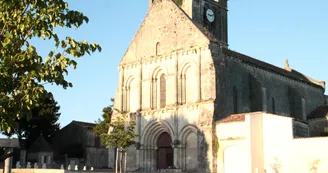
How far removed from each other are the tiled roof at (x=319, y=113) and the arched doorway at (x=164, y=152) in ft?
53.1

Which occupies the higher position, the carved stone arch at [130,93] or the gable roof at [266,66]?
the gable roof at [266,66]

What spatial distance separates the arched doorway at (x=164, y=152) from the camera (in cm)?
3869

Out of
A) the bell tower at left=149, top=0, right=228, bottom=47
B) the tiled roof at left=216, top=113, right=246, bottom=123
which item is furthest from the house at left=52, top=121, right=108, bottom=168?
the tiled roof at left=216, top=113, right=246, bottom=123

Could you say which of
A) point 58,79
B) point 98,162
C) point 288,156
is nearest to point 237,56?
point 288,156

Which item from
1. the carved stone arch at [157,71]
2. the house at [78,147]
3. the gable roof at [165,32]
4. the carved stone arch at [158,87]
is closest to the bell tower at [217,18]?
the gable roof at [165,32]

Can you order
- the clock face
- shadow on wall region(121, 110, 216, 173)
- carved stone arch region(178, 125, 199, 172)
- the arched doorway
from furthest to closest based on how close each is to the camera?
1. the clock face
2. the arched doorway
3. carved stone arch region(178, 125, 199, 172)
4. shadow on wall region(121, 110, 216, 173)

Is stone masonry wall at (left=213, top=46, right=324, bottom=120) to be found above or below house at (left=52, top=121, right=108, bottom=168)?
above

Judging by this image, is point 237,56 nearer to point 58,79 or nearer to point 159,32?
point 159,32

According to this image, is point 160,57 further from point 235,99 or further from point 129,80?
point 235,99

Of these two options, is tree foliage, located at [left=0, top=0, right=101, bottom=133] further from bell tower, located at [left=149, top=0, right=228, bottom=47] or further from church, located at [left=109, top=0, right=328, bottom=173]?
bell tower, located at [left=149, top=0, right=228, bottom=47]

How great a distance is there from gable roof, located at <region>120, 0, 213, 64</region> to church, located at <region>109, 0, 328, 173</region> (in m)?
0.09

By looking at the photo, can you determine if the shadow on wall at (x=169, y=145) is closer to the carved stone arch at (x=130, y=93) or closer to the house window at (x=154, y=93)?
the house window at (x=154, y=93)

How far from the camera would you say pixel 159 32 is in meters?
40.7

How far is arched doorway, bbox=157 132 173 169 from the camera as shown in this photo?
38688 mm
